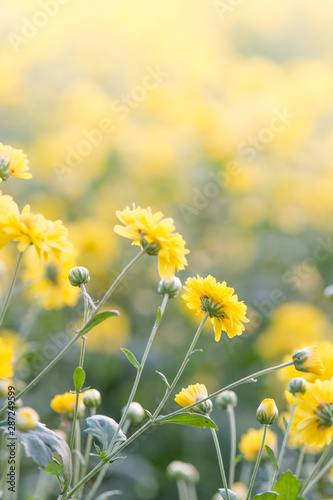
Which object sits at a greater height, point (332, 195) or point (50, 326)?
point (332, 195)

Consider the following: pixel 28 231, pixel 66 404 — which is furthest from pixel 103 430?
pixel 28 231

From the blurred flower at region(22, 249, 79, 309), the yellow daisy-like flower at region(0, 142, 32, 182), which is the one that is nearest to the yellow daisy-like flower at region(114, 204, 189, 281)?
the yellow daisy-like flower at region(0, 142, 32, 182)

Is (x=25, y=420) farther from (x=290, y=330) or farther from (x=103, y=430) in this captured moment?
(x=290, y=330)

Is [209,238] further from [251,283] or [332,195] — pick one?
[332,195]

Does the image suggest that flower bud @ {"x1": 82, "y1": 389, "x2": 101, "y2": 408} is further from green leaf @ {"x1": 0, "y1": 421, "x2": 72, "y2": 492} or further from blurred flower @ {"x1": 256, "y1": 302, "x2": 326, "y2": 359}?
blurred flower @ {"x1": 256, "y1": 302, "x2": 326, "y2": 359}

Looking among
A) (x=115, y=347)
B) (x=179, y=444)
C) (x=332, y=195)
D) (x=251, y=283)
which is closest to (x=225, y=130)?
(x=332, y=195)

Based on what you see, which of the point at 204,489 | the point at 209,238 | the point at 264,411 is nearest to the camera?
the point at 264,411
